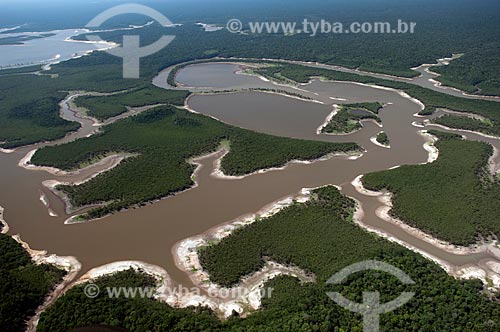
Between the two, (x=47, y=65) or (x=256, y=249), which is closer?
(x=256, y=249)

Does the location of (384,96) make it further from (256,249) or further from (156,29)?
(156,29)

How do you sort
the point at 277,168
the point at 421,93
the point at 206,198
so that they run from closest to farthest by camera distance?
the point at 206,198 → the point at 277,168 → the point at 421,93

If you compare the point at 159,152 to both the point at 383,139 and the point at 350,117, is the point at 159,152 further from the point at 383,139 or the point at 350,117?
the point at 383,139

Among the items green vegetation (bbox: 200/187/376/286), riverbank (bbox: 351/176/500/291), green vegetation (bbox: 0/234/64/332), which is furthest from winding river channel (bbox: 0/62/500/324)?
green vegetation (bbox: 200/187/376/286)

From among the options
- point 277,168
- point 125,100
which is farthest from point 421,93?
point 125,100

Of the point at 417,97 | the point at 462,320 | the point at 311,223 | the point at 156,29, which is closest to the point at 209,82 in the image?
the point at 417,97

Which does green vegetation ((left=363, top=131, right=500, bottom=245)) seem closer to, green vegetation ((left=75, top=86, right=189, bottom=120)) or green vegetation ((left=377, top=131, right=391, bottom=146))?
green vegetation ((left=377, top=131, right=391, bottom=146))

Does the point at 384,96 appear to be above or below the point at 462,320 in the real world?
above
